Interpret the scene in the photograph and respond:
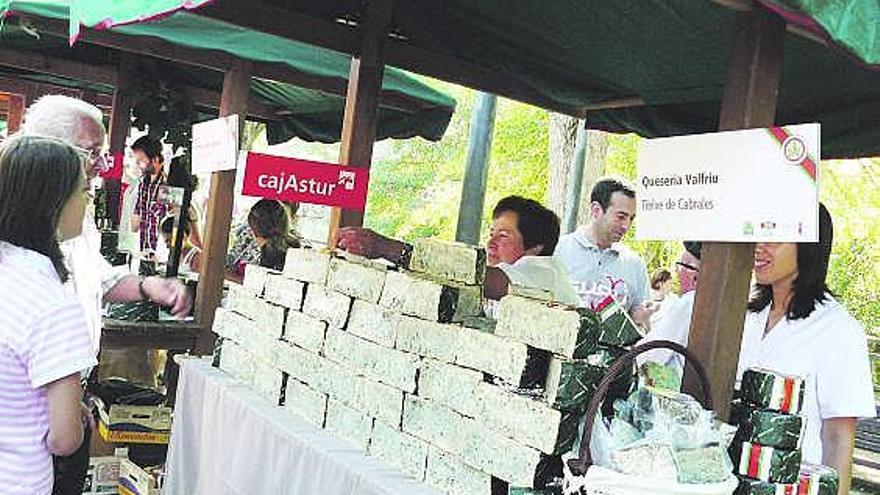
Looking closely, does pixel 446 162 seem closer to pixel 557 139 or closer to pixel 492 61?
pixel 557 139

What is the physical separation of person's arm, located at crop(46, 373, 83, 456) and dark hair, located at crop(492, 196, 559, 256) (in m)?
2.05

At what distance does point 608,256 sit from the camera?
16.8ft

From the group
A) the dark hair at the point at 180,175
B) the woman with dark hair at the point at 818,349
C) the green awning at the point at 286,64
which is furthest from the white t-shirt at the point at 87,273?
the dark hair at the point at 180,175

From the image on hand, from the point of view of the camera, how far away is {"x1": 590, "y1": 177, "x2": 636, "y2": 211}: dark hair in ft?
16.3

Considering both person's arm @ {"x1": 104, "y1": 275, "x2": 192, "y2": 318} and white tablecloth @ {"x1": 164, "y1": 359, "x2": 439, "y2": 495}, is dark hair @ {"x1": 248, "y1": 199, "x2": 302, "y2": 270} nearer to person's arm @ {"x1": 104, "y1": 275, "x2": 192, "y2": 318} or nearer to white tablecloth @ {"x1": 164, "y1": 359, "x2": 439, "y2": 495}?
white tablecloth @ {"x1": 164, "y1": 359, "x2": 439, "y2": 495}

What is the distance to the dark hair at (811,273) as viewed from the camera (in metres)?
2.58

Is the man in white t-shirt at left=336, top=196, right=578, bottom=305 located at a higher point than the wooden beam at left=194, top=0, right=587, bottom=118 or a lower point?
lower

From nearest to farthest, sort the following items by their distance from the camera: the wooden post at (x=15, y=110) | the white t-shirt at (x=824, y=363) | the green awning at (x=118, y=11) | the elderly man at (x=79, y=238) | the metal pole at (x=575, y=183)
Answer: the green awning at (x=118, y=11) < the white t-shirt at (x=824, y=363) < the elderly man at (x=79, y=238) < the metal pole at (x=575, y=183) < the wooden post at (x=15, y=110)

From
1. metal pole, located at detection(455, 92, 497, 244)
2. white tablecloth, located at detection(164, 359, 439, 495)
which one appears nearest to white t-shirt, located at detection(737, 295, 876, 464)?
white tablecloth, located at detection(164, 359, 439, 495)

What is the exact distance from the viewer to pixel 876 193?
1206 centimetres

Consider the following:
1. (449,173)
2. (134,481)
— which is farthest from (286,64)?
(449,173)

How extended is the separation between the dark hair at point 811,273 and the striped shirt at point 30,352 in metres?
1.90

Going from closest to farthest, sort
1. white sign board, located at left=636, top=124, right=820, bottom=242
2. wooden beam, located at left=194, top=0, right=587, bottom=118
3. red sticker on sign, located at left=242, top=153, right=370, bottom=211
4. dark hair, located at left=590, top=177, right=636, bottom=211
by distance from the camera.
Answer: white sign board, located at left=636, top=124, right=820, bottom=242, red sticker on sign, located at left=242, top=153, right=370, bottom=211, wooden beam, located at left=194, top=0, right=587, bottom=118, dark hair, located at left=590, top=177, right=636, bottom=211

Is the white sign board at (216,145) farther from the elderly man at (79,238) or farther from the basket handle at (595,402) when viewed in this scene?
the basket handle at (595,402)
